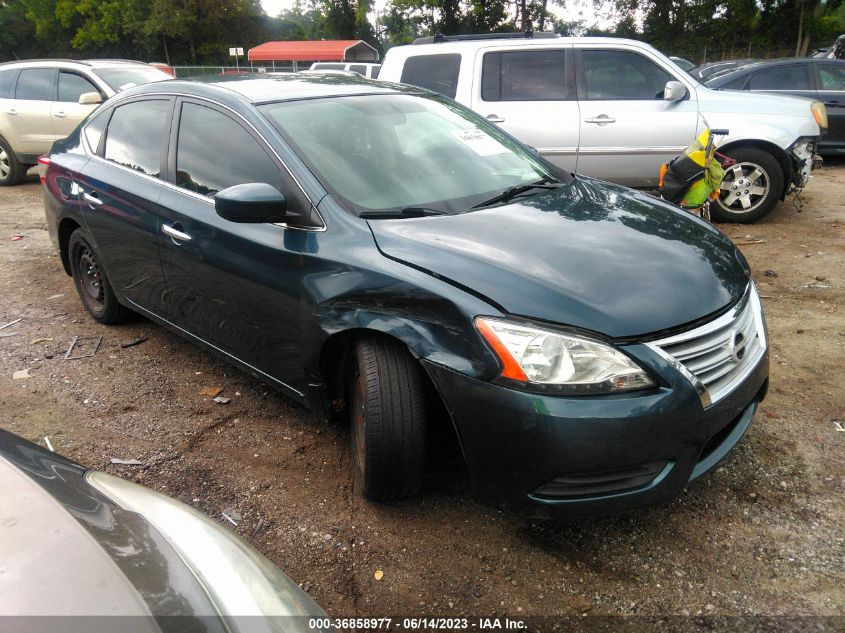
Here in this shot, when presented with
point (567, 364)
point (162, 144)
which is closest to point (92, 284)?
point (162, 144)

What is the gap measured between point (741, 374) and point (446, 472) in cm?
126

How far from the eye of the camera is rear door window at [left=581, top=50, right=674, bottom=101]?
6691 millimetres

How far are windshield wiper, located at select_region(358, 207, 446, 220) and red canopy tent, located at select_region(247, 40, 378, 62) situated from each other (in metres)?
38.5

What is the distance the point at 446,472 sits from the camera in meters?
2.96

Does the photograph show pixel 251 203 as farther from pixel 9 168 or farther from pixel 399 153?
pixel 9 168

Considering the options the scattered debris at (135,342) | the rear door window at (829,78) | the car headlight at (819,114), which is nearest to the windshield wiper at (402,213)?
the scattered debris at (135,342)

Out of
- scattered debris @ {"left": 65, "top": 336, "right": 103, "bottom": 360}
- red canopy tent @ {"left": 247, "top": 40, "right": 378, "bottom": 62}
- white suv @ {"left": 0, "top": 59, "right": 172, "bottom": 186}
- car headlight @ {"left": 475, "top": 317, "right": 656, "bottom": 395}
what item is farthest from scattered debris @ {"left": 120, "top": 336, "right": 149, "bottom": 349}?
red canopy tent @ {"left": 247, "top": 40, "right": 378, "bottom": 62}

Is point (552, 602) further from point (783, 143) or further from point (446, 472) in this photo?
point (783, 143)

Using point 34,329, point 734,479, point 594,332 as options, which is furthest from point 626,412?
point 34,329

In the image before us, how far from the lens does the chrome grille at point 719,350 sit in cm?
224

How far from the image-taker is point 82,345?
4.43 meters

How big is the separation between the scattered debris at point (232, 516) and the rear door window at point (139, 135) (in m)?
Result: 1.88

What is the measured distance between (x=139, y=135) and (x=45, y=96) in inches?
289

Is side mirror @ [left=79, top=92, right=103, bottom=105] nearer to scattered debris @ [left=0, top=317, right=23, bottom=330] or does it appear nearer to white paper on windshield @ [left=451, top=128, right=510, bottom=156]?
scattered debris @ [left=0, top=317, right=23, bottom=330]
